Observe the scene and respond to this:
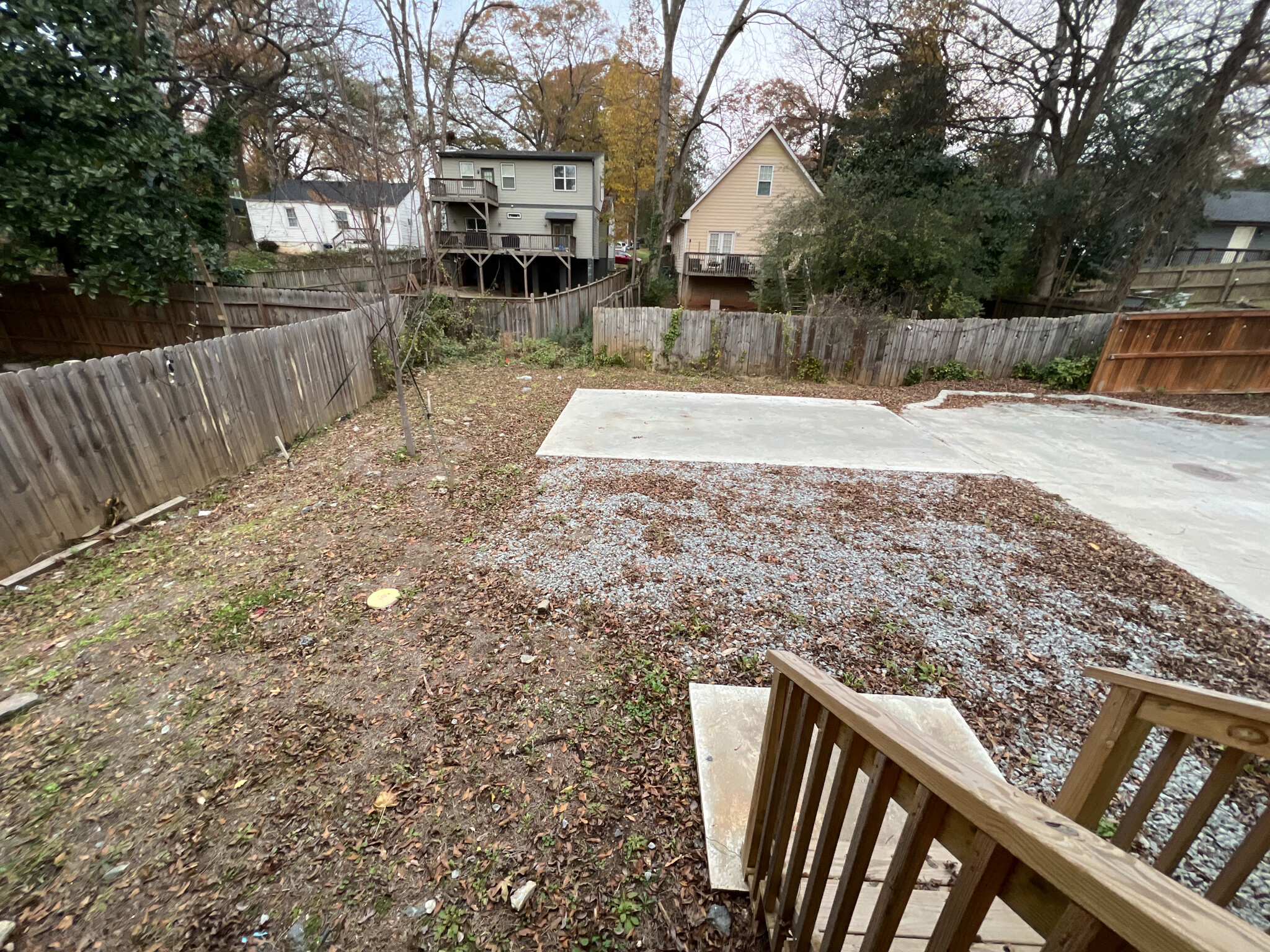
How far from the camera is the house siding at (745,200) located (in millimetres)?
19703

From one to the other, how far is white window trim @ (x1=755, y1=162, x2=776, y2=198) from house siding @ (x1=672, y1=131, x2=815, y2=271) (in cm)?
3

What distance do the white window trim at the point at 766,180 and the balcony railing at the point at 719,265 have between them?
2.59m

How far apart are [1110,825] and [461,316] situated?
Result: 455 inches

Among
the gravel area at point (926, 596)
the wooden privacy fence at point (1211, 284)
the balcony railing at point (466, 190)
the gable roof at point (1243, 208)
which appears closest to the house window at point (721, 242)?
the balcony railing at point (466, 190)

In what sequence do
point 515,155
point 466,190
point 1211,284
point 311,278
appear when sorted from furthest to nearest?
point 515,155
point 466,190
point 311,278
point 1211,284

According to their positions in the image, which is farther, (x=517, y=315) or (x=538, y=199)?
(x=538, y=199)

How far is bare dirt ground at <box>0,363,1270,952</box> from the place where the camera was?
1885 millimetres

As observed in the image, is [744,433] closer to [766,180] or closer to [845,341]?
[845,341]

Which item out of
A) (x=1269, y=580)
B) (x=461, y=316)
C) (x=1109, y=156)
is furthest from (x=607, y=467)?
(x=1109, y=156)

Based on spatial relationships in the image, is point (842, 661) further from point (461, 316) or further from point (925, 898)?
point (461, 316)

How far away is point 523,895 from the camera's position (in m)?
1.88

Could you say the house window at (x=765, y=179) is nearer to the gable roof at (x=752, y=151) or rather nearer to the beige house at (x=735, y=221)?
the beige house at (x=735, y=221)

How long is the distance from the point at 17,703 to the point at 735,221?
22.8m

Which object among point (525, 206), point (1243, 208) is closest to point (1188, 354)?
point (525, 206)
